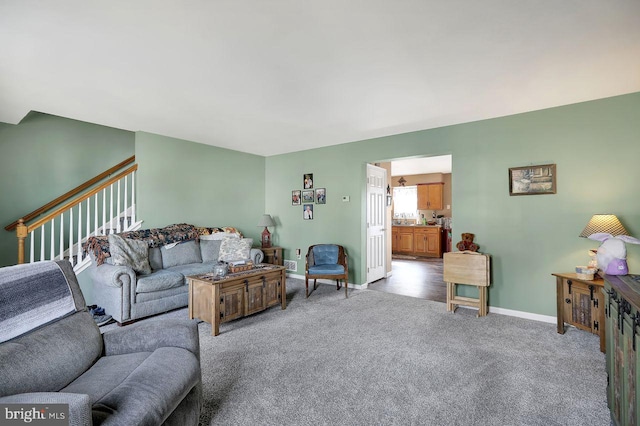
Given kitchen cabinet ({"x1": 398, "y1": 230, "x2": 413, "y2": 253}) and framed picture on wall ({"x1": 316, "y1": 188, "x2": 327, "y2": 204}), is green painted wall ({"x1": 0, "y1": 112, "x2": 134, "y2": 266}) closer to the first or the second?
framed picture on wall ({"x1": 316, "y1": 188, "x2": 327, "y2": 204})

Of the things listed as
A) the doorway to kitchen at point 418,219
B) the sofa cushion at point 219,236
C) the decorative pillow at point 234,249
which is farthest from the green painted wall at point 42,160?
the doorway to kitchen at point 418,219

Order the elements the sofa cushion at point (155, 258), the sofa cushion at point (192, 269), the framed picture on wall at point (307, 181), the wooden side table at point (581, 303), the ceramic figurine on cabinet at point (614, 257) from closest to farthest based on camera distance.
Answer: the ceramic figurine on cabinet at point (614, 257) < the wooden side table at point (581, 303) < the sofa cushion at point (192, 269) < the sofa cushion at point (155, 258) < the framed picture on wall at point (307, 181)

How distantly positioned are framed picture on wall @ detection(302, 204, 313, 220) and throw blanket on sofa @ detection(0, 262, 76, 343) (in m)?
4.13

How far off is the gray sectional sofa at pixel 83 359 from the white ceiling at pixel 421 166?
630 centimetres

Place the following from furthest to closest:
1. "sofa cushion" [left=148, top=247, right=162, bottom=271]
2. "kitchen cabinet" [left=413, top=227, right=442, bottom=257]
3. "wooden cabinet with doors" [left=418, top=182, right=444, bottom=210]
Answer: "wooden cabinet with doors" [left=418, top=182, right=444, bottom=210] → "kitchen cabinet" [left=413, top=227, right=442, bottom=257] → "sofa cushion" [left=148, top=247, right=162, bottom=271]

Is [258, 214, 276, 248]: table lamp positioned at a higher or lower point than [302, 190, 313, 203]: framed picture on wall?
lower

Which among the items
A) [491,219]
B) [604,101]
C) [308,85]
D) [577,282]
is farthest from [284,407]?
[604,101]

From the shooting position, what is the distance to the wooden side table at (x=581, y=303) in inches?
108

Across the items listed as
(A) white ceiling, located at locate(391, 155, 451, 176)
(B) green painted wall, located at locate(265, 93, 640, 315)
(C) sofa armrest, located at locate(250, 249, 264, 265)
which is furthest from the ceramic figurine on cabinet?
(A) white ceiling, located at locate(391, 155, 451, 176)

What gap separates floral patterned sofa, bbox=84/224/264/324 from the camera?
332 cm

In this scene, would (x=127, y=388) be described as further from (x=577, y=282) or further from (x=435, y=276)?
(x=435, y=276)

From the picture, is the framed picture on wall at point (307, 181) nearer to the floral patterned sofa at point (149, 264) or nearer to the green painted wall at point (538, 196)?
the green painted wall at point (538, 196)

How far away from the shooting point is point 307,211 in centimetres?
561

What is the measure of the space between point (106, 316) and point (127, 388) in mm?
2850
